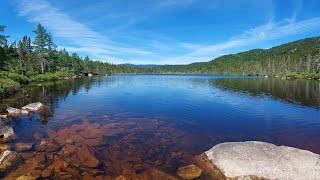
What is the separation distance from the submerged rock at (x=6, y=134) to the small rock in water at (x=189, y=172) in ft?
46.1

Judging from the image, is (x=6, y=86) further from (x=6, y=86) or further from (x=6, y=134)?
(x=6, y=134)

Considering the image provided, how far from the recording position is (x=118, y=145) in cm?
2012

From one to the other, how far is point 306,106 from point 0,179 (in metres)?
38.9

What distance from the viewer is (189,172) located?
15.3 metres

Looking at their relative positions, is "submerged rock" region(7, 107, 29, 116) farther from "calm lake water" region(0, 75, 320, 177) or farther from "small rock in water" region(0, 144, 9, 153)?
"small rock in water" region(0, 144, 9, 153)

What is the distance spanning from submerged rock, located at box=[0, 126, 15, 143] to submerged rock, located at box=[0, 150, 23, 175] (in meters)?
4.76

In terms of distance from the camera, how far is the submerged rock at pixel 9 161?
15.2 metres

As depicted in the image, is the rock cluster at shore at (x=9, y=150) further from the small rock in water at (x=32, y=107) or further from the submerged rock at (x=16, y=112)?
the small rock in water at (x=32, y=107)

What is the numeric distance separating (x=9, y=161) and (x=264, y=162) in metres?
14.8

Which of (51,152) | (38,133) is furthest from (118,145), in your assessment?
(38,133)

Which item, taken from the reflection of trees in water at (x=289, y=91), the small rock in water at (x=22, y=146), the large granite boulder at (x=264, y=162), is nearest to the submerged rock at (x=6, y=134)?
the small rock in water at (x=22, y=146)

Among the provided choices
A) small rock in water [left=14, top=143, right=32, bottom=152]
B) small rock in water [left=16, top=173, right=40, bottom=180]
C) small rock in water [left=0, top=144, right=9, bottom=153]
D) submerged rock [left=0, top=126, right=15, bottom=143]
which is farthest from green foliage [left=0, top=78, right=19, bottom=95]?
small rock in water [left=16, top=173, right=40, bottom=180]

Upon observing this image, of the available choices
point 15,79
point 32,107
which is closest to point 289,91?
point 32,107

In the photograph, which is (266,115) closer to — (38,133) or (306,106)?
(306,106)
